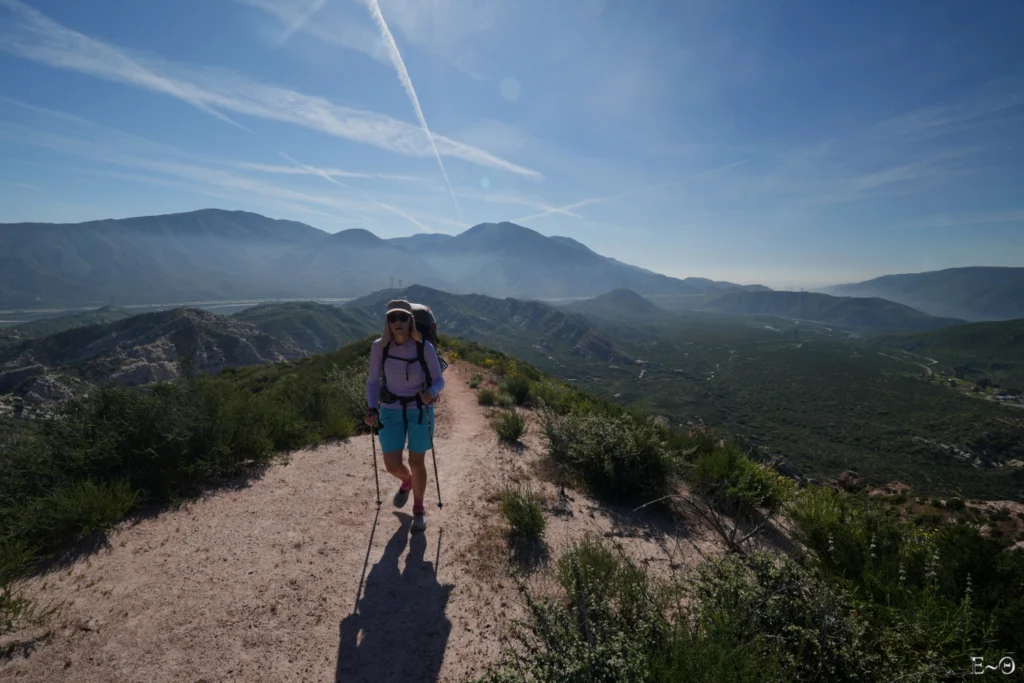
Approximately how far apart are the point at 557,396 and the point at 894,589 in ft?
30.1

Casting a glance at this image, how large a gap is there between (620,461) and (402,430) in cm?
359

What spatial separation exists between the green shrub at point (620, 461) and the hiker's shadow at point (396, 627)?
3.15 meters

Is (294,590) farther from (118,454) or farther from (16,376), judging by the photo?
(16,376)

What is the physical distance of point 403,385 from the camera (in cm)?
470

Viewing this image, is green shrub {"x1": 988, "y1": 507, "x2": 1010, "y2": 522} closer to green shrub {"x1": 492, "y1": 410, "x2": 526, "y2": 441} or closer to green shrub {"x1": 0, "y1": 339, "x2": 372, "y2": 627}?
green shrub {"x1": 492, "y1": 410, "x2": 526, "y2": 441}

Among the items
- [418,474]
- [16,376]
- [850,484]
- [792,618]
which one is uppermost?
[792,618]

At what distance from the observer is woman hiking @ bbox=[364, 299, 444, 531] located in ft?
15.3

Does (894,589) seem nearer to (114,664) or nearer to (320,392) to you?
(114,664)

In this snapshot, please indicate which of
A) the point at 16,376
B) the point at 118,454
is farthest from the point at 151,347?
the point at 118,454

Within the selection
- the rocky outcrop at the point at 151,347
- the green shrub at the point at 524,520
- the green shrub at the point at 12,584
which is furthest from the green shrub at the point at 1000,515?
the rocky outcrop at the point at 151,347

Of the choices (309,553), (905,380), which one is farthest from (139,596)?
(905,380)

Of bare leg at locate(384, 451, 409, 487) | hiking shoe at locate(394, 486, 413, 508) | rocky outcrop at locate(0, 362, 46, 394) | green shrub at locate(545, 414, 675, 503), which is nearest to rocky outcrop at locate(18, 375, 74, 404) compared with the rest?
rocky outcrop at locate(0, 362, 46, 394)

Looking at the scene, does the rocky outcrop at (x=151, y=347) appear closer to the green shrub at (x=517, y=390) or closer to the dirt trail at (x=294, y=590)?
the green shrub at (x=517, y=390)

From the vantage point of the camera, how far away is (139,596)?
3.60 metres
